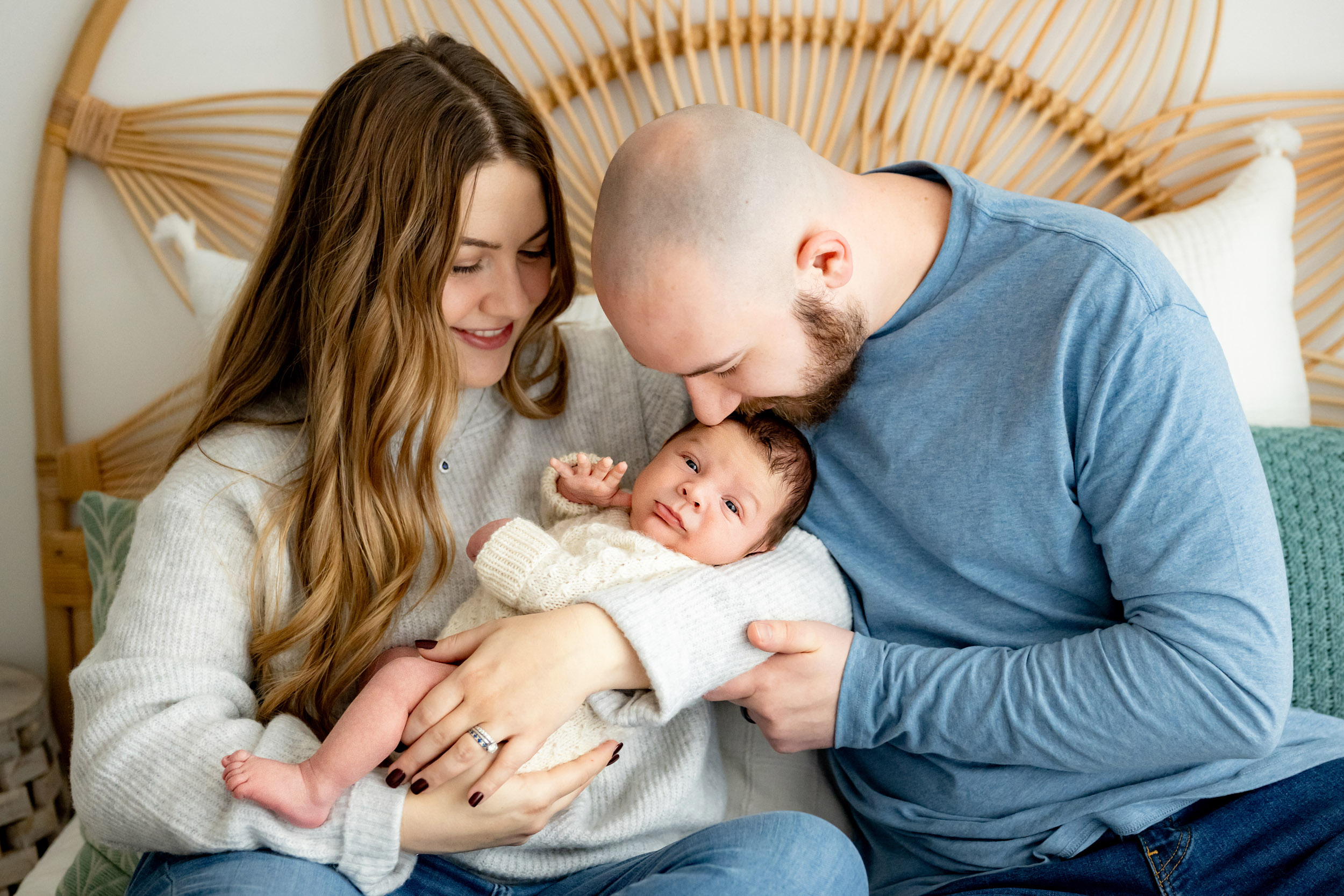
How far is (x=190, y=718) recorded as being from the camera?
1102 mm

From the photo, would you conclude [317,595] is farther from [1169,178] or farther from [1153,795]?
[1169,178]

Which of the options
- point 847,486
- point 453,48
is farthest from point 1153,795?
point 453,48

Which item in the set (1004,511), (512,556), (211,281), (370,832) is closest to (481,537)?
(512,556)

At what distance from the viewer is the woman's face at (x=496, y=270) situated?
1.24 m

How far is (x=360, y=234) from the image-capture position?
4.05 ft

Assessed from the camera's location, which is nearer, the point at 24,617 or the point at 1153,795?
the point at 1153,795

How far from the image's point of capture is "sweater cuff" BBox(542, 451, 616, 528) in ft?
4.45

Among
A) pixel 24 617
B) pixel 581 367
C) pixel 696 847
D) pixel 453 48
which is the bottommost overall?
pixel 24 617

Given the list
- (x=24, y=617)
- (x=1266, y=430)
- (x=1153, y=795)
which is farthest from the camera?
(x=24, y=617)

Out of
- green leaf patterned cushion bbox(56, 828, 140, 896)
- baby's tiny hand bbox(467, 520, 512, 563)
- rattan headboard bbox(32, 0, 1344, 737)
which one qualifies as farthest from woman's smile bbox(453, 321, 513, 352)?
green leaf patterned cushion bbox(56, 828, 140, 896)

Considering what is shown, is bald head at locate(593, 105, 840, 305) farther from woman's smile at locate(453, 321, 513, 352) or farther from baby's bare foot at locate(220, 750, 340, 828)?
baby's bare foot at locate(220, 750, 340, 828)

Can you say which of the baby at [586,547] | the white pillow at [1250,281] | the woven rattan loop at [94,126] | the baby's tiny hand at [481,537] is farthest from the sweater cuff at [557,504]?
the woven rattan loop at [94,126]

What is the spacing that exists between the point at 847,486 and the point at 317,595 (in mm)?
728

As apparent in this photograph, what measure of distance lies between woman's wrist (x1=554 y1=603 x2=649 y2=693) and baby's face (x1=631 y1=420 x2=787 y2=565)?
7.0 inches
